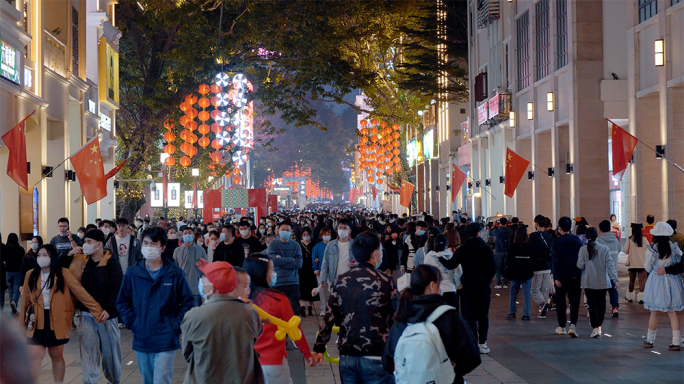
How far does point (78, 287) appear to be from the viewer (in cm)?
749

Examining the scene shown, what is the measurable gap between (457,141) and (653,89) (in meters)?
28.1

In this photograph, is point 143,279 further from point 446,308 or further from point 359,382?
point 446,308

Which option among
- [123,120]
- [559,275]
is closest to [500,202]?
[123,120]

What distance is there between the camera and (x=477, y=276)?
10.2 m

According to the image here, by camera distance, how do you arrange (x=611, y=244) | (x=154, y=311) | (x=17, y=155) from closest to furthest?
(x=154, y=311), (x=17, y=155), (x=611, y=244)

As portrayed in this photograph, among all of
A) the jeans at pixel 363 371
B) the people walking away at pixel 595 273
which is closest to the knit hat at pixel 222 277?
the jeans at pixel 363 371

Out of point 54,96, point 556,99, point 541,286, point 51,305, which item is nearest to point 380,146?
point 556,99

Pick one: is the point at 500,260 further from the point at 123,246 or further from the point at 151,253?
the point at 151,253

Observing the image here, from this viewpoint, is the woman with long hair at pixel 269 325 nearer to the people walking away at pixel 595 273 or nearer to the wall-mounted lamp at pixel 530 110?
the people walking away at pixel 595 273

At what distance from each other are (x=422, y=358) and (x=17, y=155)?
1227 centimetres

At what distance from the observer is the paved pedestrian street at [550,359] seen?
28.4 ft

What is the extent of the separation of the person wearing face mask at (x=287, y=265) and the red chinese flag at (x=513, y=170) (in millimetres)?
11358

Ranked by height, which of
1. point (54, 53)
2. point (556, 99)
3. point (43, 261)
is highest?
point (54, 53)

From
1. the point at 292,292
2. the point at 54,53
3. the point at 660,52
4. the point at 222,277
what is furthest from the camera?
the point at 54,53
